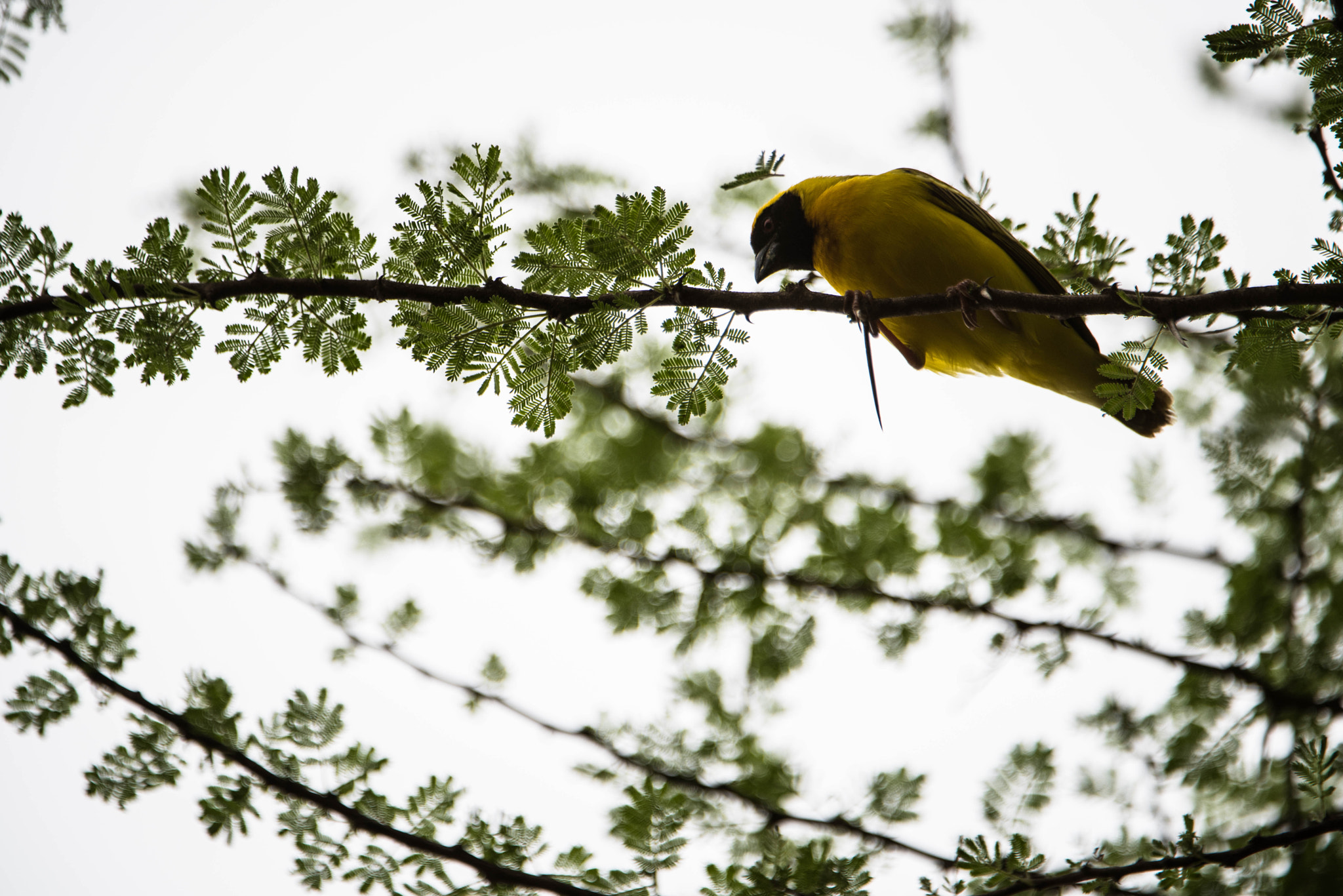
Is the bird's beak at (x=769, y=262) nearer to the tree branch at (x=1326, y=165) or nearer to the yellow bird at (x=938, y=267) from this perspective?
the yellow bird at (x=938, y=267)

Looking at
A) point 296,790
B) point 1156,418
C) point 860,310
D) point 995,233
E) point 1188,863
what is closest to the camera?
point 1188,863

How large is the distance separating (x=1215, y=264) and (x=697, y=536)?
232 cm

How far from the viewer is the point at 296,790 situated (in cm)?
183

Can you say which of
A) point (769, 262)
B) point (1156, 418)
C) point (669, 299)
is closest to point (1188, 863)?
point (669, 299)

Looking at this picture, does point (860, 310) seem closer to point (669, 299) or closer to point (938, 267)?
point (669, 299)

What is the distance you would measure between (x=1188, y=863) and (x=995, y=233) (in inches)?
87.6

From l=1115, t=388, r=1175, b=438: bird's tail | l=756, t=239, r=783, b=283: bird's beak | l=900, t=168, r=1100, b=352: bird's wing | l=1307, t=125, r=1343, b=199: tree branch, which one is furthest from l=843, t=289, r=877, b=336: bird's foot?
l=756, t=239, r=783, b=283: bird's beak

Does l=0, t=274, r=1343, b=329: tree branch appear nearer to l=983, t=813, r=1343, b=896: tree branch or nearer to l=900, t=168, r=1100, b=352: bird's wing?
l=983, t=813, r=1343, b=896: tree branch

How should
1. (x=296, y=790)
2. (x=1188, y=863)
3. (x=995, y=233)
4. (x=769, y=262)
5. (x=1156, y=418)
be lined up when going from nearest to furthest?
(x=1188, y=863) → (x=296, y=790) → (x=1156, y=418) → (x=995, y=233) → (x=769, y=262)

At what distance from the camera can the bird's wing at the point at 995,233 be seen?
3010mm

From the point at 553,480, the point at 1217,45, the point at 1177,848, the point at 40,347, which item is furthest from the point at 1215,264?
the point at 553,480

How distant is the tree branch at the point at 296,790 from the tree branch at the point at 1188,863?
95cm

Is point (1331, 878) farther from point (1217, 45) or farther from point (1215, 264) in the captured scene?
point (1217, 45)

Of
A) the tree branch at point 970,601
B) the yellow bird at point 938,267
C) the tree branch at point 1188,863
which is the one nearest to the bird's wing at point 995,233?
the yellow bird at point 938,267
